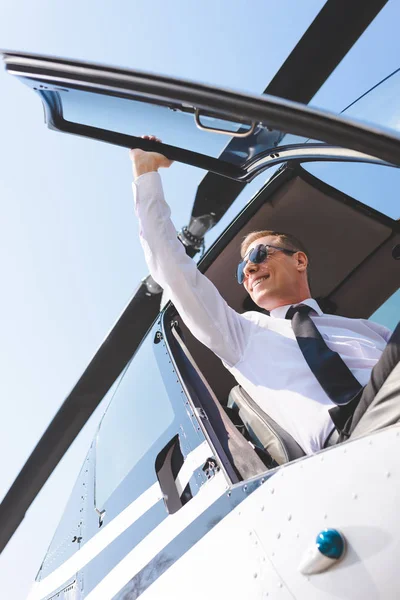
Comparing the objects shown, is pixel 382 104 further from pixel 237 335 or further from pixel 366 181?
pixel 237 335

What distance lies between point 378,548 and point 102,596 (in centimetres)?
118

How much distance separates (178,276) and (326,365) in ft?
1.99

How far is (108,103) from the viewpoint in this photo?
1.35 m

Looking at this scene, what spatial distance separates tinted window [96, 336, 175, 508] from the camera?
78.4 inches

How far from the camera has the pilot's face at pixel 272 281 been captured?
2281mm

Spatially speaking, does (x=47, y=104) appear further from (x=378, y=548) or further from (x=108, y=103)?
(x=378, y=548)

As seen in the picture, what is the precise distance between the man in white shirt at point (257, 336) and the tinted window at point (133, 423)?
335 millimetres

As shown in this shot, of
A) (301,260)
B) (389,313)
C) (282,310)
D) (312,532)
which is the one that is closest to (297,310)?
(282,310)

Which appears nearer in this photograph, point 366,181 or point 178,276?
point 178,276

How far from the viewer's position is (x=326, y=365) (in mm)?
1651

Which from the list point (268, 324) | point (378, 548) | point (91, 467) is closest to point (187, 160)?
point (268, 324)

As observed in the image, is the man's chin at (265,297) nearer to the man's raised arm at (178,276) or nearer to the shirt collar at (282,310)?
the shirt collar at (282,310)

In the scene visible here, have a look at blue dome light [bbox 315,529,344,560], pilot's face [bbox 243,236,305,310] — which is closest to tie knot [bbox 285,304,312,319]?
pilot's face [bbox 243,236,305,310]

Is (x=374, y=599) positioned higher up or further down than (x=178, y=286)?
further down
